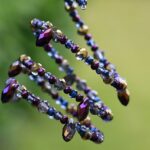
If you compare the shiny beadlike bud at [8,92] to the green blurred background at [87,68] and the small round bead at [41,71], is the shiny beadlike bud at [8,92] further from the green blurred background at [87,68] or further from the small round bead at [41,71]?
the green blurred background at [87,68]

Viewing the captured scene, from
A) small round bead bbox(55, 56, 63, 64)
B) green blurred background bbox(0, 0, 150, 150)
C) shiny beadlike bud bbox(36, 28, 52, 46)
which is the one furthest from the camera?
green blurred background bbox(0, 0, 150, 150)

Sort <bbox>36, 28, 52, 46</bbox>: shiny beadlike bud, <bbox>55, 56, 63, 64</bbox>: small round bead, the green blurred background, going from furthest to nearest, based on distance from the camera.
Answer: the green blurred background, <bbox>55, 56, 63, 64</bbox>: small round bead, <bbox>36, 28, 52, 46</bbox>: shiny beadlike bud

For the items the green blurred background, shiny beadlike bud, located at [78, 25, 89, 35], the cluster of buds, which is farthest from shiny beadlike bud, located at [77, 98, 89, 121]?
the green blurred background

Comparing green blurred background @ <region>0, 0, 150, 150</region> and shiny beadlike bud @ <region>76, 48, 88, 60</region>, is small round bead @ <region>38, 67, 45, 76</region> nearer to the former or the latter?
shiny beadlike bud @ <region>76, 48, 88, 60</region>

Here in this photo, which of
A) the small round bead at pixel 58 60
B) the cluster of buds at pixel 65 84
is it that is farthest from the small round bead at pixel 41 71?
the small round bead at pixel 58 60

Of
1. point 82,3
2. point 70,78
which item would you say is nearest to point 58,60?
point 70,78

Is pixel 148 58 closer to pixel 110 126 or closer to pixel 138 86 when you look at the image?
pixel 138 86
